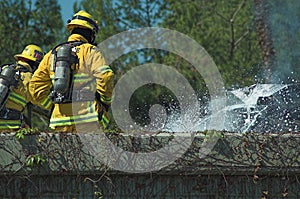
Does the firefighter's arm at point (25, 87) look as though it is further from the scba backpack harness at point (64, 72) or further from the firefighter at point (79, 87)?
the scba backpack harness at point (64, 72)

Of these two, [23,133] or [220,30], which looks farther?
[220,30]

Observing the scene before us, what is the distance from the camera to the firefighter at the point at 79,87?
495cm

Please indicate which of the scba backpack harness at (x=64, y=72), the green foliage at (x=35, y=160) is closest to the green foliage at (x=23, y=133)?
the green foliage at (x=35, y=160)

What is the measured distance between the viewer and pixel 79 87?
509 cm

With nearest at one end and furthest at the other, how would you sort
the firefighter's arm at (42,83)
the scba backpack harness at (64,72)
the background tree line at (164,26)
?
the scba backpack harness at (64,72)
the firefighter's arm at (42,83)
the background tree line at (164,26)

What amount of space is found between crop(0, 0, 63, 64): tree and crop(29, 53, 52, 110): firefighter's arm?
40.1ft

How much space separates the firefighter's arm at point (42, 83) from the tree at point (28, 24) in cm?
1222

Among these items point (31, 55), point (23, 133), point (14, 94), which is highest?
point (31, 55)

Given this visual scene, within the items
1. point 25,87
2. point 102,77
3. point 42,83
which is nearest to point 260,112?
point 102,77

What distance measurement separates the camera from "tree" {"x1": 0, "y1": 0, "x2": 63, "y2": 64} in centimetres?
1780

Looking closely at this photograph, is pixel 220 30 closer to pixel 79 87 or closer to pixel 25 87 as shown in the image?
pixel 25 87

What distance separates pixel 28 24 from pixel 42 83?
44.5ft

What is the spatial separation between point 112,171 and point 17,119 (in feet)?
8.93

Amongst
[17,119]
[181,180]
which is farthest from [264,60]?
[181,180]
